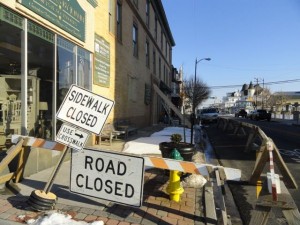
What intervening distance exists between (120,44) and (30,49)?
8016mm

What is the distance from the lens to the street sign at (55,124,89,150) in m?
4.93

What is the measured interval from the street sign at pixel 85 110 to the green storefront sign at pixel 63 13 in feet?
12.0

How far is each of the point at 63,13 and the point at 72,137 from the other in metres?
5.62

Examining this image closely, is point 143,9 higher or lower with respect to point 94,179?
higher

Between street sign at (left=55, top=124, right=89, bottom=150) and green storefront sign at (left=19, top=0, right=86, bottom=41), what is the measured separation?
3.92m

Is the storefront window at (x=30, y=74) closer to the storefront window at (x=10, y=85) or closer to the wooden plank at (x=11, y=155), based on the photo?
the storefront window at (x=10, y=85)

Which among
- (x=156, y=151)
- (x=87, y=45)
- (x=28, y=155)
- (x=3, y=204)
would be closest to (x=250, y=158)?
(x=156, y=151)

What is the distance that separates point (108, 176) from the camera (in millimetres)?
4805

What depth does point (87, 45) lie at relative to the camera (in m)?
11.5

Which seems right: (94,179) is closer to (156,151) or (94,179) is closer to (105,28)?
(156,151)

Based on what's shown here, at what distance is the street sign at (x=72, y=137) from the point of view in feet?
16.2

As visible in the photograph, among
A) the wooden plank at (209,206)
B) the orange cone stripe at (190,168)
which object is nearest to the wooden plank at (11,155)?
the orange cone stripe at (190,168)

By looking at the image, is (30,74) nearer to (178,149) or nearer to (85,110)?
(85,110)

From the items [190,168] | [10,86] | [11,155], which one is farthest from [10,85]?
[190,168]
